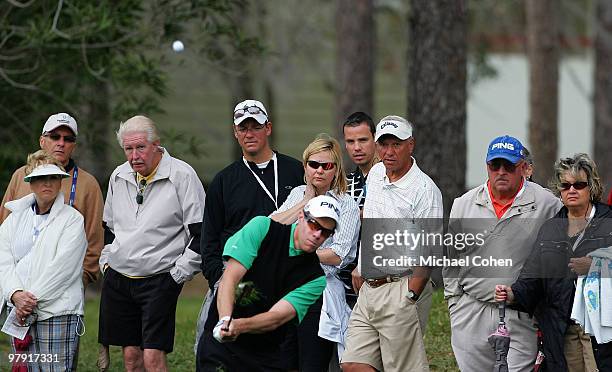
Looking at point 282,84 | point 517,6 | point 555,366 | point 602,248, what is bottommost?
point 555,366

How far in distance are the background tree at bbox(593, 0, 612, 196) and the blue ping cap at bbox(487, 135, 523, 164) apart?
16946 millimetres

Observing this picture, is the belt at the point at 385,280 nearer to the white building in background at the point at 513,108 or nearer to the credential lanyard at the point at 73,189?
the credential lanyard at the point at 73,189

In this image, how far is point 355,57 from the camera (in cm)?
1888

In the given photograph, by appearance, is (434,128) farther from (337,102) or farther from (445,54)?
(337,102)

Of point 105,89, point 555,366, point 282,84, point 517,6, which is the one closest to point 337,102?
point 105,89

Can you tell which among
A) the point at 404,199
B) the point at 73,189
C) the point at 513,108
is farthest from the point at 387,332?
the point at 513,108

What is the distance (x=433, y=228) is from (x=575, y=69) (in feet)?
88.4

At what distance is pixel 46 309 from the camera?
8.36 m

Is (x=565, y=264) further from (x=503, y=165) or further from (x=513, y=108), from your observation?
(x=513, y=108)

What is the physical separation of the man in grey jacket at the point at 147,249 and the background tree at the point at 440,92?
18.3ft

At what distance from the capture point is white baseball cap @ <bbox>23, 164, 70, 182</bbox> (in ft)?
27.5

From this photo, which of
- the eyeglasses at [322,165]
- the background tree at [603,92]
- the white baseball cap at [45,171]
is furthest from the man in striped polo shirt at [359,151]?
the background tree at [603,92]

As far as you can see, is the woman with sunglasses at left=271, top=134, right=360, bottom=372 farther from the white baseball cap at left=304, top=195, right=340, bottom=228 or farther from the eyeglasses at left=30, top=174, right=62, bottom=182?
the eyeglasses at left=30, top=174, right=62, bottom=182

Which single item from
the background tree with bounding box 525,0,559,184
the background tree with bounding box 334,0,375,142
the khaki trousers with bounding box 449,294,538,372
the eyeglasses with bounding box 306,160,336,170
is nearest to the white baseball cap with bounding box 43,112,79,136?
the eyeglasses with bounding box 306,160,336,170
